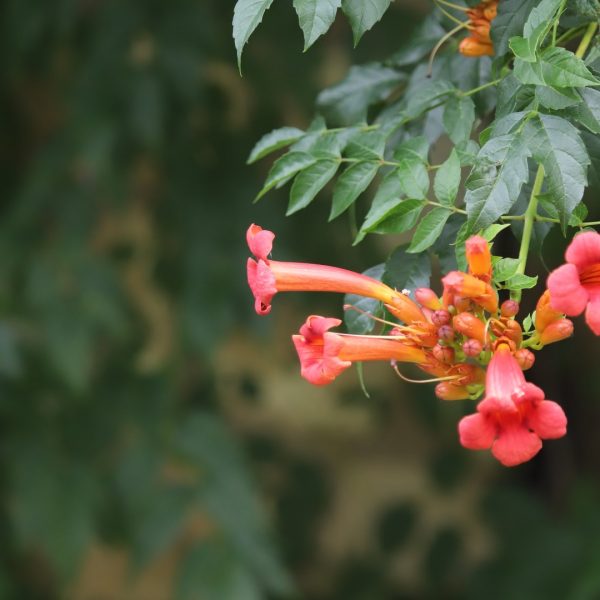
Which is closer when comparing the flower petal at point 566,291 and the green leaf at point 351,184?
the flower petal at point 566,291

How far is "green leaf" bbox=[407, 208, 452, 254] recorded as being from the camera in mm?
997

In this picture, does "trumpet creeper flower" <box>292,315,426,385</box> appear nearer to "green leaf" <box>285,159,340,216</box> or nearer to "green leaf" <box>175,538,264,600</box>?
"green leaf" <box>285,159,340,216</box>

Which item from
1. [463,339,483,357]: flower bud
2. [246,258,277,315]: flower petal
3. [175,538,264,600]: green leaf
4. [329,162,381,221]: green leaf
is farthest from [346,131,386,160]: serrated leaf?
[175,538,264,600]: green leaf

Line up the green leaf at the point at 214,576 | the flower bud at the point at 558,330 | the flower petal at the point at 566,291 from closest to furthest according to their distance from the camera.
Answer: the flower petal at the point at 566,291 → the flower bud at the point at 558,330 → the green leaf at the point at 214,576

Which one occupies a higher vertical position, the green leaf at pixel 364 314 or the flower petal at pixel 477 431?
the flower petal at pixel 477 431

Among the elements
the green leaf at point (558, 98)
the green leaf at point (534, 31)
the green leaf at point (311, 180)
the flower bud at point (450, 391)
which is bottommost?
the flower bud at point (450, 391)

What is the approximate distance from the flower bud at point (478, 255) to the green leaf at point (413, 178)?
169 mm

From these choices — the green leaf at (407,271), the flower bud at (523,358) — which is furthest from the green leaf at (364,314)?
the flower bud at (523,358)

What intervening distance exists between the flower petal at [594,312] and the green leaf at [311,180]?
1.26 ft

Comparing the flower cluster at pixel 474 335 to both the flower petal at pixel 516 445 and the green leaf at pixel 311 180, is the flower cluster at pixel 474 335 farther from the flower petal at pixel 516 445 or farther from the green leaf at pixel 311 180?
the green leaf at pixel 311 180

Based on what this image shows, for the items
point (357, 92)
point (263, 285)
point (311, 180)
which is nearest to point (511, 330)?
point (263, 285)

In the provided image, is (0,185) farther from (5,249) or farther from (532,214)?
(532,214)

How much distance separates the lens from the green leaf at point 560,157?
2.92 feet

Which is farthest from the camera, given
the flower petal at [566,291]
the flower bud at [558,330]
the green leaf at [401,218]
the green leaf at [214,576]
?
the green leaf at [214,576]
